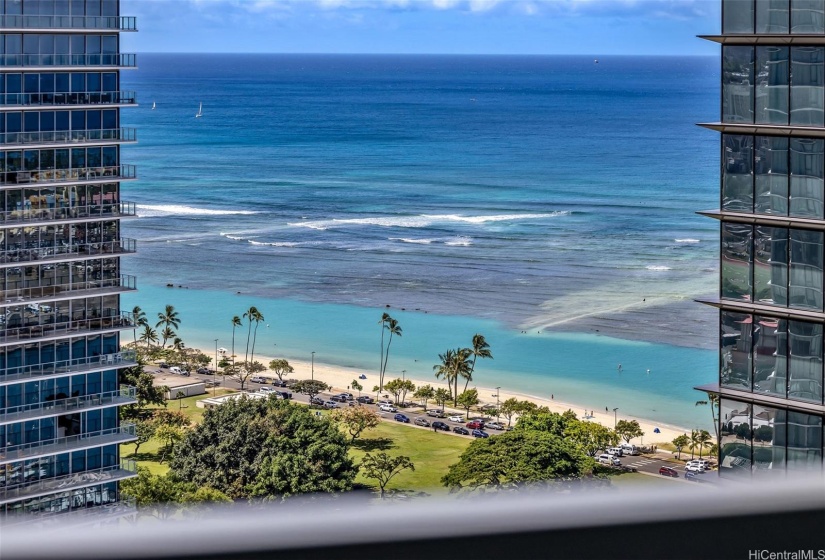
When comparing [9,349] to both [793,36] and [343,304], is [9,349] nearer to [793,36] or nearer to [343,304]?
[793,36]

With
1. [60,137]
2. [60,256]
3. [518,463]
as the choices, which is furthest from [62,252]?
[518,463]

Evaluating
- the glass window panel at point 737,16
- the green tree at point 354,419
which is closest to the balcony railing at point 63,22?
the green tree at point 354,419

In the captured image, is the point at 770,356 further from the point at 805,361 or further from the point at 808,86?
the point at 808,86

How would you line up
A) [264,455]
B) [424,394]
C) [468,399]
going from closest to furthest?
[264,455], [468,399], [424,394]

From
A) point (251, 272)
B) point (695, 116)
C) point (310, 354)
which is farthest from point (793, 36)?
point (695, 116)

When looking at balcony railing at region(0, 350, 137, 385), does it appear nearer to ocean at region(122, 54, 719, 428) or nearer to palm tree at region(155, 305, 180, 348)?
ocean at region(122, 54, 719, 428)

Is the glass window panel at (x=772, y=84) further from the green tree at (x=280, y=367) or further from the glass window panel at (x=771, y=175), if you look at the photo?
the green tree at (x=280, y=367)
